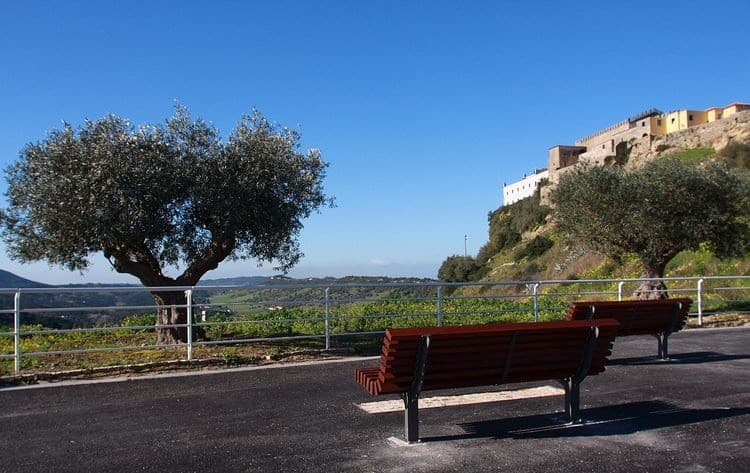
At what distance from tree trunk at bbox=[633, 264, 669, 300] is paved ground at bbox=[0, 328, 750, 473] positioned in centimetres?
853

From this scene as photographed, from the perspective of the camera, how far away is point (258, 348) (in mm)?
11156

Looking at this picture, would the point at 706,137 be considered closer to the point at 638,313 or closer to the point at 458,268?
the point at 458,268

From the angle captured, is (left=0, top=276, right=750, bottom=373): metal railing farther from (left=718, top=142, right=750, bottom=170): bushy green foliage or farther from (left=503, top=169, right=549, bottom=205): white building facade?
(left=503, top=169, right=549, bottom=205): white building facade

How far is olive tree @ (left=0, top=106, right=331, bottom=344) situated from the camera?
10742 mm

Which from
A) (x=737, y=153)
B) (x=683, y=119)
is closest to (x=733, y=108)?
(x=683, y=119)

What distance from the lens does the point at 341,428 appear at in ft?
20.1

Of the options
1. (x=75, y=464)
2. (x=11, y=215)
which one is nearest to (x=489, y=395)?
(x=75, y=464)

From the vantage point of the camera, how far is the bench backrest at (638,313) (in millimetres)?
9375

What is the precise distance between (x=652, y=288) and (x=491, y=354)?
13.5 metres

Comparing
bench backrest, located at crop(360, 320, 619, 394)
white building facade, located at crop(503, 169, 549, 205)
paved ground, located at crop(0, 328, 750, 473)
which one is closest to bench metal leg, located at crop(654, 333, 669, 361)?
paved ground, located at crop(0, 328, 750, 473)

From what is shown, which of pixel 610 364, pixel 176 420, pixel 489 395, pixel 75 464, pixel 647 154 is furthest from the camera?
pixel 647 154

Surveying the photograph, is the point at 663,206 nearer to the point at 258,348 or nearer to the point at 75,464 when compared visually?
the point at 258,348

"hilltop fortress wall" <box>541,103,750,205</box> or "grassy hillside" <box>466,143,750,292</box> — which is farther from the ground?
"hilltop fortress wall" <box>541,103,750,205</box>

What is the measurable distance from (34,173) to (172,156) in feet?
7.19
